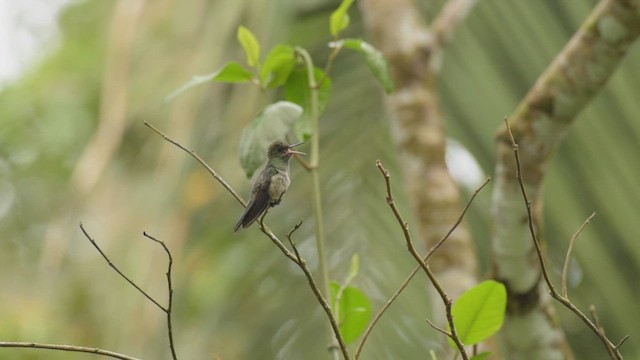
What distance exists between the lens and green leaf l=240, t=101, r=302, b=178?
6.30ft

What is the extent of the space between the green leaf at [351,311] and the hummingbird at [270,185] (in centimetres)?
21

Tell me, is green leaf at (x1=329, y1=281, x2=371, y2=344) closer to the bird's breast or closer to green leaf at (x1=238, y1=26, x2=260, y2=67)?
the bird's breast

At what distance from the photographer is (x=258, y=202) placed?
2.05m

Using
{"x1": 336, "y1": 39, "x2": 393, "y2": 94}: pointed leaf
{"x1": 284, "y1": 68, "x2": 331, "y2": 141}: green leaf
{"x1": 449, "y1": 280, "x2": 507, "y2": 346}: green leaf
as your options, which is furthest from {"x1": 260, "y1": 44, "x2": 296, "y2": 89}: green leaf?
{"x1": 449, "y1": 280, "x2": 507, "y2": 346}: green leaf

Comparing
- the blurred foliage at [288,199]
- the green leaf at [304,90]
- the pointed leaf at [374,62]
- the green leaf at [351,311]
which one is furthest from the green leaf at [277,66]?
the blurred foliage at [288,199]

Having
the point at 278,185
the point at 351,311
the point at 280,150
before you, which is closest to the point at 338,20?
the point at 280,150

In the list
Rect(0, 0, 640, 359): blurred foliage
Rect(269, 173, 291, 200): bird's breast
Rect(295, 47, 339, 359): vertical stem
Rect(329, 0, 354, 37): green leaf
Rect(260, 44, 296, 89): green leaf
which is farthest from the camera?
Rect(0, 0, 640, 359): blurred foliage

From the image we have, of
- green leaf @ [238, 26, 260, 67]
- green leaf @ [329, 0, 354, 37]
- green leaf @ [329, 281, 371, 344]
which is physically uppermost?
green leaf @ [238, 26, 260, 67]

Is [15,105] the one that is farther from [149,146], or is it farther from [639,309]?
[639,309]

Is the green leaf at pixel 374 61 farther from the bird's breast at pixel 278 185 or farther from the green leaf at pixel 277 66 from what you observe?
the bird's breast at pixel 278 185

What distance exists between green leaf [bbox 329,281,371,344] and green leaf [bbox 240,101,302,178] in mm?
281

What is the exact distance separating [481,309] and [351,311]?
248 mm

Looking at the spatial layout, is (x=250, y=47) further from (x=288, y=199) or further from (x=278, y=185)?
(x=288, y=199)

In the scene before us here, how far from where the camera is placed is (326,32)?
3.85 meters
